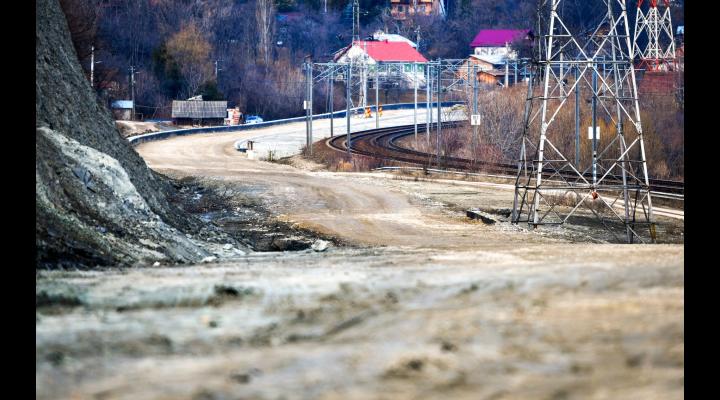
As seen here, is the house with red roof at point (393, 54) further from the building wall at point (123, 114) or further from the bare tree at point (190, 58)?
the building wall at point (123, 114)

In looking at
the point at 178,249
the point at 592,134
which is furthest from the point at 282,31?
the point at 178,249

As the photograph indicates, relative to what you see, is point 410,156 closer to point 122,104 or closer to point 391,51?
point 122,104

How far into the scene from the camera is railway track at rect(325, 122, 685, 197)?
3475 centimetres

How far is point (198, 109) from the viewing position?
74.2 meters

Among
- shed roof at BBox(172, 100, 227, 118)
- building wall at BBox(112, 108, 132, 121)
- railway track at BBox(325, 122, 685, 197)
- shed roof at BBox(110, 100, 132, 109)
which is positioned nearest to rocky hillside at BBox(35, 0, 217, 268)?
railway track at BBox(325, 122, 685, 197)

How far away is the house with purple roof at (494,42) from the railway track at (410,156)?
43.0 metres

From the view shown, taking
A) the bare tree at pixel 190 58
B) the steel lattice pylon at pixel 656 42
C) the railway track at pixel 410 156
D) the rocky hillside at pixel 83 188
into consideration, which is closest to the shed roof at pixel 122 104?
the bare tree at pixel 190 58

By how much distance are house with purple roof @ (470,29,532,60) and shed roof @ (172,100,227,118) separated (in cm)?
4516

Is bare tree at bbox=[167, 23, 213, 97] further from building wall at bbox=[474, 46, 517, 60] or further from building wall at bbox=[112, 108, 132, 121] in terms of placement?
building wall at bbox=[474, 46, 517, 60]

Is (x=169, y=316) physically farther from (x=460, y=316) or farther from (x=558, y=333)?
(x=558, y=333)

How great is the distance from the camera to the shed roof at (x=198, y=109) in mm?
72375

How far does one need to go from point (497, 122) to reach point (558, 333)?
4957 centimetres

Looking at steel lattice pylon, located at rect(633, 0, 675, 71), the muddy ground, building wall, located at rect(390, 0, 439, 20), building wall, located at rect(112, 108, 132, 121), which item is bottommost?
the muddy ground

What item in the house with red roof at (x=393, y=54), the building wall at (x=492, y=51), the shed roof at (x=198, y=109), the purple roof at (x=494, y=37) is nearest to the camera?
the shed roof at (x=198, y=109)
